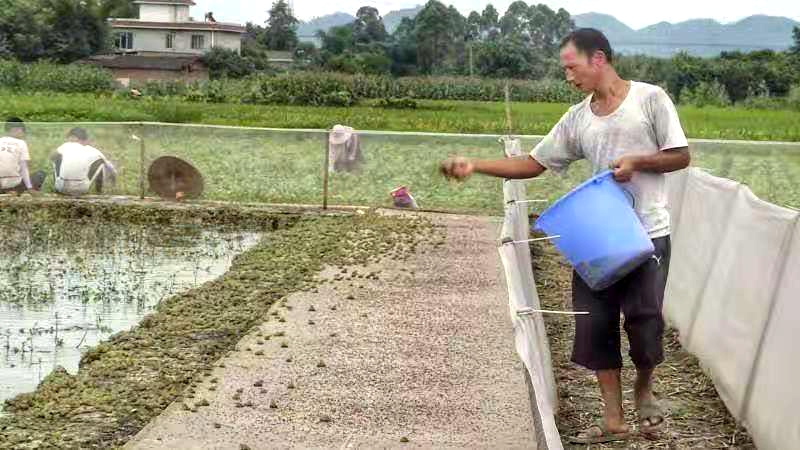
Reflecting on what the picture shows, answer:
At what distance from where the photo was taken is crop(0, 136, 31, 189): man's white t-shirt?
1591 centimetres

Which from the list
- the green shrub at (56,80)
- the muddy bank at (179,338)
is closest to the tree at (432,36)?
the green shrub at (56,80)

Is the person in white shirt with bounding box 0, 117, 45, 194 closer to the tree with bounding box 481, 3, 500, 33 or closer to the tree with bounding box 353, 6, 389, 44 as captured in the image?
the tree with bounding box 353, 6, 389, 44

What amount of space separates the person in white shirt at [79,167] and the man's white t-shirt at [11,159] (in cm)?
41

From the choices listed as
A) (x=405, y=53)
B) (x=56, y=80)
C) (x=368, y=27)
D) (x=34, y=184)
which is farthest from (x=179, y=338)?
(x=368, y=27)

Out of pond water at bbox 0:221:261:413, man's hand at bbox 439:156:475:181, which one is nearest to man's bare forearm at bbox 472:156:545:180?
man's hand at bbox 439:156:475:181

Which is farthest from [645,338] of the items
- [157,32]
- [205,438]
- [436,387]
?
[157,32]

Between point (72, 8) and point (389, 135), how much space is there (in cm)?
6036

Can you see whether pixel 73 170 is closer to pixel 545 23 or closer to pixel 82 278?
pixel 82 278

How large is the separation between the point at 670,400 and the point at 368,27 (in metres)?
99.1

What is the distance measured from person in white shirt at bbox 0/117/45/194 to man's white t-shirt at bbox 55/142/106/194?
1.00 ft

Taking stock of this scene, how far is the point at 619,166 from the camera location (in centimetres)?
593

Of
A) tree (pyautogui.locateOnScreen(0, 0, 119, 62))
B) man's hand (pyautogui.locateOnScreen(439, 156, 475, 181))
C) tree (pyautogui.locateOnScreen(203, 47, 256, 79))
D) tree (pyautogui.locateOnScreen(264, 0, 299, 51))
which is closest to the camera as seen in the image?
man's hand (pyautogui.locateOnScreen(439, 156, 475, 181))

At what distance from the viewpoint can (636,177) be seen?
239 inches

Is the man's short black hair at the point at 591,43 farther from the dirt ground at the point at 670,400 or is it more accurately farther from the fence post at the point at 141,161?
the fence post at the point at 141,161
